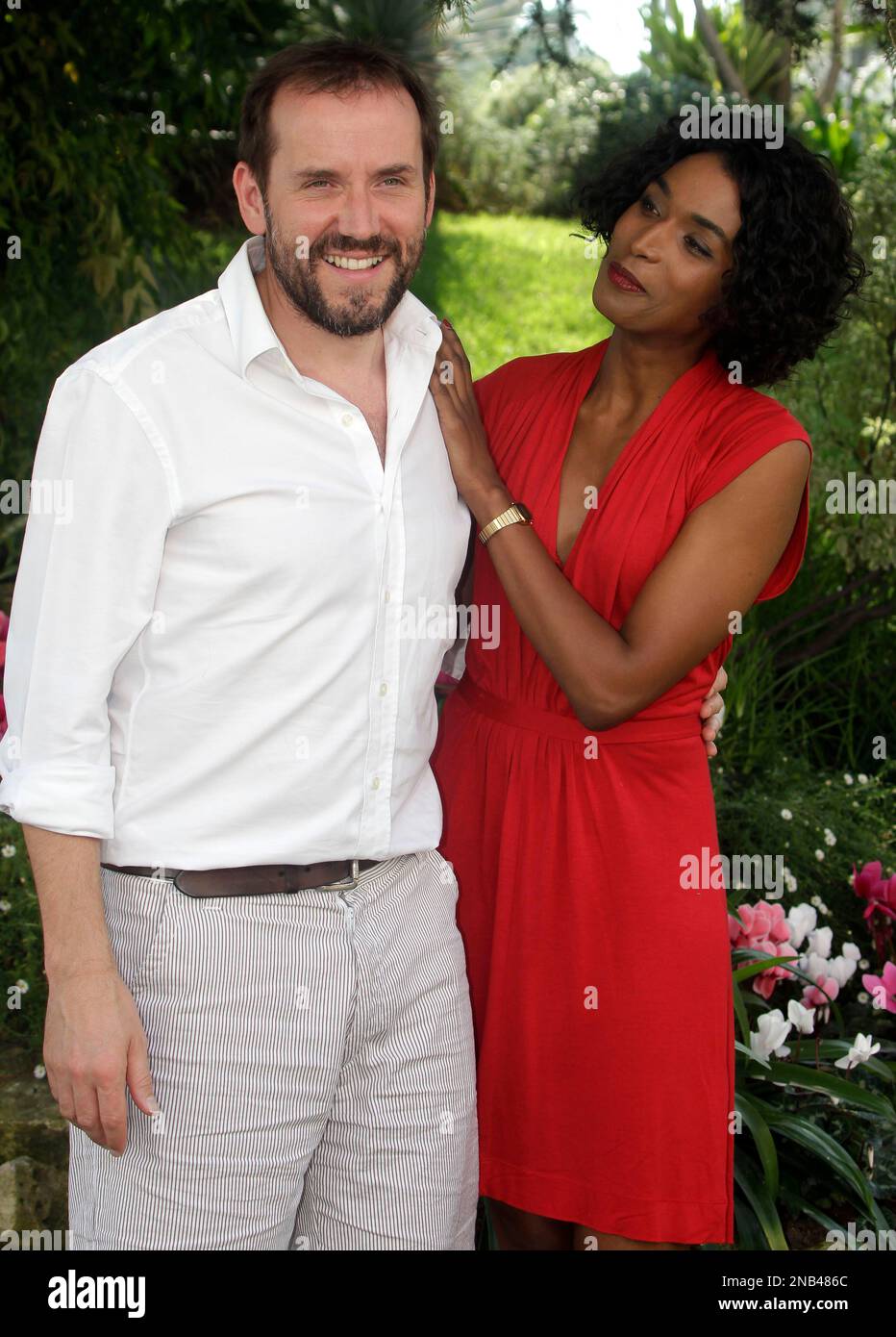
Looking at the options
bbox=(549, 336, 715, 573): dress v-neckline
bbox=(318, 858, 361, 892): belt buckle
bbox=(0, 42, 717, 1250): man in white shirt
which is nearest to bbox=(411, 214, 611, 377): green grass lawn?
bbox=(549, 336, 715, 573): dress v-neckline

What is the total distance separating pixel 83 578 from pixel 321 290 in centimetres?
53

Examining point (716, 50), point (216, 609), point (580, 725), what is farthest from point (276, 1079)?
point (716, 50)

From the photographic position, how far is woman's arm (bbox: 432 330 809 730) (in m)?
2.26

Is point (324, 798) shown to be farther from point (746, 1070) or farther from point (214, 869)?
point (746, 1070)

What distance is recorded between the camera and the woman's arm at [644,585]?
7.40ft

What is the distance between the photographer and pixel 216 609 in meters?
1.87

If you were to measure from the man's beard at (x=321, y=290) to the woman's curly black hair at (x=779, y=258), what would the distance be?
68 centimetres

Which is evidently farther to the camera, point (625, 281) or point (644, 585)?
point (625, 281)

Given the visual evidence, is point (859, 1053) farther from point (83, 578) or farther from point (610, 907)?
point (83, 578)

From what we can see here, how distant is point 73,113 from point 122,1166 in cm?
375

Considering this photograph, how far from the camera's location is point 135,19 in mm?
4488

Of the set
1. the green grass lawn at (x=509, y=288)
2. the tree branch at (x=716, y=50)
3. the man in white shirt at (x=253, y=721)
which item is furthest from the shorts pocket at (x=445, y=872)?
the green grass lawn at (x=509, y=288)

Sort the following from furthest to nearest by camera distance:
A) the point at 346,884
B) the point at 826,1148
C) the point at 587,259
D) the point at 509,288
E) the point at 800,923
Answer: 1. the point at 509,288
2. the point at 587,259
3. the point at 800,923
4. the point at 826,1148
5. the point at 346,884
